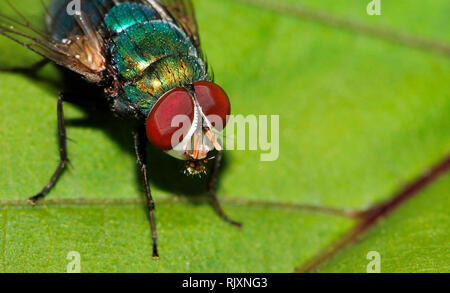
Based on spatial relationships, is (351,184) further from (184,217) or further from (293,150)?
(184,217)

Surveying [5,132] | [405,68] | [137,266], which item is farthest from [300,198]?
[5,132]

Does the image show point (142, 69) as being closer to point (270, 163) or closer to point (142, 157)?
point (142, 157)

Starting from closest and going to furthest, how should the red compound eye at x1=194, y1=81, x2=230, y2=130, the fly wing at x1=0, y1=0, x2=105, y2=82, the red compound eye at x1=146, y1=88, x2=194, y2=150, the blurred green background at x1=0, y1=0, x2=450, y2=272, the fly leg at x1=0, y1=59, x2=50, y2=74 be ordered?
the red compound eye at x1=146, y1=88, x2=194, y2=150, the red compound eye at x1=194, y1=81, x2=230, y2=130, the blurred green background at x1=0, y1=0, x2=450, y2=272, the fly wing at x1=0, y1=0, x2=105, y2=82, the fly leg at x1=0, y1=59, x2=50, y2=74

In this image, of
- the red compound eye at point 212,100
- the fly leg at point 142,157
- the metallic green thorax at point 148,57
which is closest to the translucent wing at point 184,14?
the metallic green thorax at point 148,57

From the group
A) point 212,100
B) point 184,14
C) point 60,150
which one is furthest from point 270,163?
point 60,150

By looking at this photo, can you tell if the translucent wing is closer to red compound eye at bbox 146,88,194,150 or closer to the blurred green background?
the blurred green background

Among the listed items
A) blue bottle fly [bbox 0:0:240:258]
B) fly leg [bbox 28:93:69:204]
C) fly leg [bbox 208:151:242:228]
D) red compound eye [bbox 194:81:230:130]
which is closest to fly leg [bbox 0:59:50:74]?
blue bottle fly [bbox 0:0:240:258]
